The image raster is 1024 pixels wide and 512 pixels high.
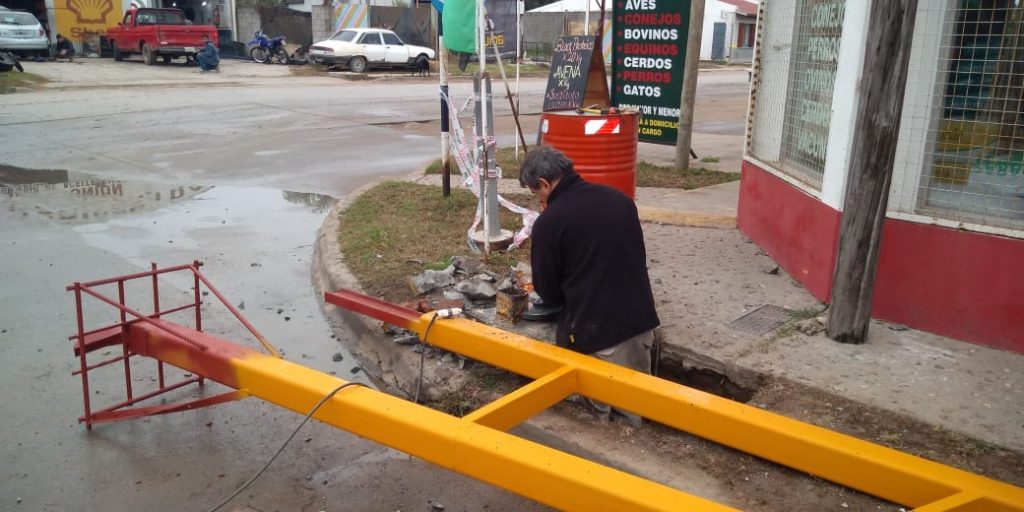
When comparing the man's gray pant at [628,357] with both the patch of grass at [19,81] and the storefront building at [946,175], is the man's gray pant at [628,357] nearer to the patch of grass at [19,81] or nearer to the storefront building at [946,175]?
the storefront building at [946,175]

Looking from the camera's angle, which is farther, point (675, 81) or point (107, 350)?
point (675, 81)

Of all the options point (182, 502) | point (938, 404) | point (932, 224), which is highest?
point (932, 224)

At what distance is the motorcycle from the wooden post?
31.7m

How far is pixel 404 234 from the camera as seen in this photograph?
7559 mm

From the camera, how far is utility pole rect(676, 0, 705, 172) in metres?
9.82

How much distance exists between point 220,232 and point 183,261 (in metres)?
1.08

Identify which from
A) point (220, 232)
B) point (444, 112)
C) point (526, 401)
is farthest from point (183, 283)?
point (526, 401)

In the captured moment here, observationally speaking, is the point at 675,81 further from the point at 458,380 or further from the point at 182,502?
the point at 182,502

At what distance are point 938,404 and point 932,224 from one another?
1.22 metres

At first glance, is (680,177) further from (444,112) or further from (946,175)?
(946,175)

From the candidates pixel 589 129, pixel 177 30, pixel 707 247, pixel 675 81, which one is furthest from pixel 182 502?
pixel 177 30

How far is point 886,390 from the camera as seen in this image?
13.7ft

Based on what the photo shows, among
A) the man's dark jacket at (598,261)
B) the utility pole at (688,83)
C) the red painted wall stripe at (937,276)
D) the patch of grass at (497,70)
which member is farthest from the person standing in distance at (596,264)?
the patch of grass at (497,70)

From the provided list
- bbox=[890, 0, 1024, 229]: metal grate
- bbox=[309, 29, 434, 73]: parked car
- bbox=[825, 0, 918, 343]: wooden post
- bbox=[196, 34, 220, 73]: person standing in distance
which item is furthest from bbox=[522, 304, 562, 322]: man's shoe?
bbox=[309, 29, 434, 73]: parked car
